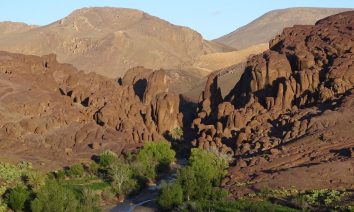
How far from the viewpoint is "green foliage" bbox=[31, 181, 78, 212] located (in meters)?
57.1

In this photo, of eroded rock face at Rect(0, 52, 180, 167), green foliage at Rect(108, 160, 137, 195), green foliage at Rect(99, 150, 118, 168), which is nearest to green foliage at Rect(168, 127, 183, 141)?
eroded rock face at Rect(0, 52, 180, 167)

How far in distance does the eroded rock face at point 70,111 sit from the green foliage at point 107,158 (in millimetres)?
4770

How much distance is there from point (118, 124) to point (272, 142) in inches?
1110

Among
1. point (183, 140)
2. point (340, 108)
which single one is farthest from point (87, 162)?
point (340, 108)

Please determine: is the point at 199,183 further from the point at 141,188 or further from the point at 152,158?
the point at 152,158

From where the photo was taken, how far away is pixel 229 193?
60.3 metres

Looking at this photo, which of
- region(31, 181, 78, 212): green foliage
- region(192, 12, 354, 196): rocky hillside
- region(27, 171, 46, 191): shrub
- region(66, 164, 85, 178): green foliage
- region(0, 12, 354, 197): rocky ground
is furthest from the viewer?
region(66, 164, 85, 178): green foliage

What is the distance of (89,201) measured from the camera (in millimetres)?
60500

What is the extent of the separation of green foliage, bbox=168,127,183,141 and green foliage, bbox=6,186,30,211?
3688 centimetres

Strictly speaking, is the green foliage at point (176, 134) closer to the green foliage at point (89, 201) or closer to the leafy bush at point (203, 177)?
the leafy bush at point (203, 177)

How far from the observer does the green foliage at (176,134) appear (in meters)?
96.9

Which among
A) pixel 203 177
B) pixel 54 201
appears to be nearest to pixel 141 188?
pixel 203 177

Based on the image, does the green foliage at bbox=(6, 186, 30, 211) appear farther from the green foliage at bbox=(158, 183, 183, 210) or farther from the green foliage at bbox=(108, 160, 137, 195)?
the green foliage at bbox=(158, 183, 183, 210)

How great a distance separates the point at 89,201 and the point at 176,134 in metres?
39.0
